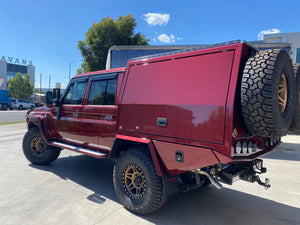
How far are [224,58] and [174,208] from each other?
7.73ft

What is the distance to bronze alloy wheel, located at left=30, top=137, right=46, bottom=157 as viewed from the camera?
206 inches

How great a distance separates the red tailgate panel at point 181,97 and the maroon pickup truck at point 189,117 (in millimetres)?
11

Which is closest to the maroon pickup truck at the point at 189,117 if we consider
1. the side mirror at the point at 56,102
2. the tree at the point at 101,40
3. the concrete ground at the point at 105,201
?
the concrete ground at the point at 105,201

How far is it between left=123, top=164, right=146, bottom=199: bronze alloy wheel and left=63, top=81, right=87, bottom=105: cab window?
1.97 meters

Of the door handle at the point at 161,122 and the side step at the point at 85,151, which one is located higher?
the door handle at the point at 161,122

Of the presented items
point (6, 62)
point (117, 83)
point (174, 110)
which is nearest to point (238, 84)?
point (174, 110)

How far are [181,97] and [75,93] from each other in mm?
2817

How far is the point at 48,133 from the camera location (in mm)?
4949

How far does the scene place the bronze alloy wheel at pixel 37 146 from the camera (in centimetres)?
523

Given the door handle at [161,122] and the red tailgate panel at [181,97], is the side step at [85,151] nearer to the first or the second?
the red tailgate panel at [181,97]

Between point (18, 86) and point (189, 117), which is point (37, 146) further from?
point (18, 86)

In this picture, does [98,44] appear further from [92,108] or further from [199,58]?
[199,58]

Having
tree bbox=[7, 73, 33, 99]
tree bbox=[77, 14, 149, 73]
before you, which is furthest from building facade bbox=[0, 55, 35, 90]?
tree bbox=[77, 14, 149, 73]

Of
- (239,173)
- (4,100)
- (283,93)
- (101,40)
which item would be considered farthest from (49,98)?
(4,100)
